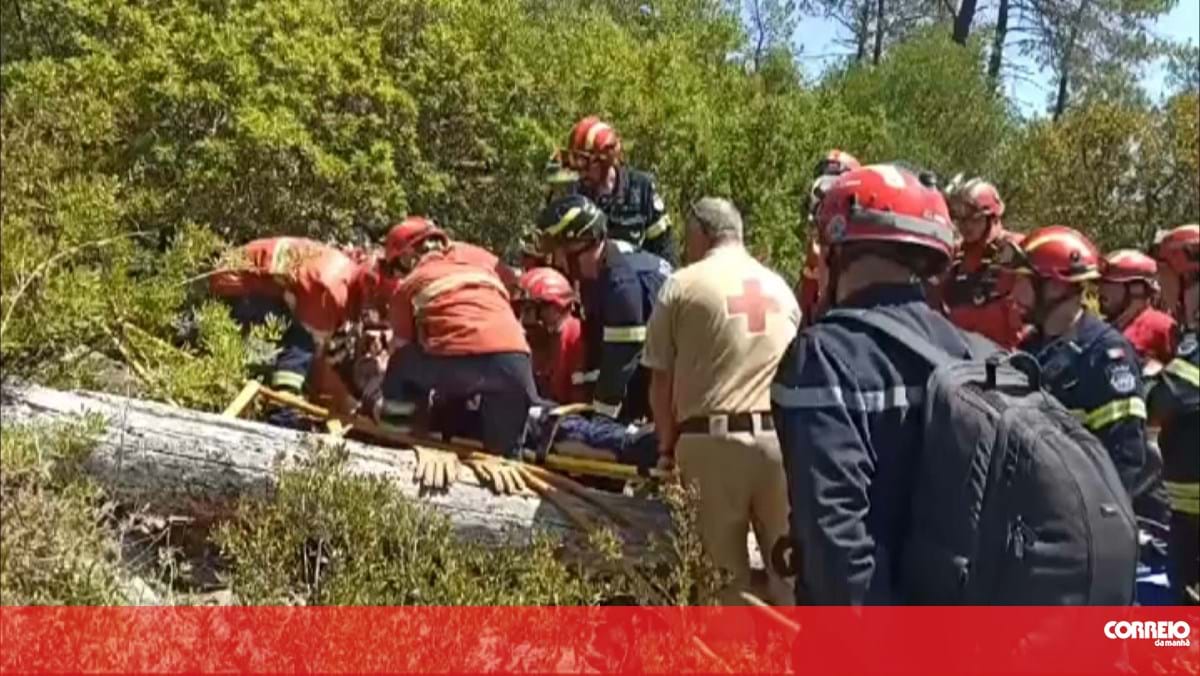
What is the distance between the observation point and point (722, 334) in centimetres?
516

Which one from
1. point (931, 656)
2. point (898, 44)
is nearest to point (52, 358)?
point (931, 656)

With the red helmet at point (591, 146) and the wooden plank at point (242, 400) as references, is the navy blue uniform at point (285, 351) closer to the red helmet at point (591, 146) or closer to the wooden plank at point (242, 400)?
the wooden plank at point (242, 400)

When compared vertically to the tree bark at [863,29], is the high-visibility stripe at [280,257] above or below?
below

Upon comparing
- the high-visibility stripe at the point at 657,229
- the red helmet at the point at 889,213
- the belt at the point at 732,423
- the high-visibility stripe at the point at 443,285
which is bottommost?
the belt at the point at 732,423

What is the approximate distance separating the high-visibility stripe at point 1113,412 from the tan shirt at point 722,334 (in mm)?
1173

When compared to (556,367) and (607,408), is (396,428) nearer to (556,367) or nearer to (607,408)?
(607,408)

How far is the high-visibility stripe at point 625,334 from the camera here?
22.4 ft

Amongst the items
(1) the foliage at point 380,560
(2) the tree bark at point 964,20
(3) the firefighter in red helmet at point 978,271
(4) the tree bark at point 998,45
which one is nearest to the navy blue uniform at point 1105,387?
(3) the firefighter in red helmet at point 978,271

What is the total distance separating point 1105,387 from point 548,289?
2.68m

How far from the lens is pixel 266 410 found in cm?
630

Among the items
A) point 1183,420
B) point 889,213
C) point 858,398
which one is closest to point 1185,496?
point 1183,420

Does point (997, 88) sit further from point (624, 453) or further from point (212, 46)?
point (624, 453)

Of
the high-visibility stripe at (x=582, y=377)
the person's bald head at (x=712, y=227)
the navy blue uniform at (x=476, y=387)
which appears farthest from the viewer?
the high-visibility stripe at (x=582, y=377)

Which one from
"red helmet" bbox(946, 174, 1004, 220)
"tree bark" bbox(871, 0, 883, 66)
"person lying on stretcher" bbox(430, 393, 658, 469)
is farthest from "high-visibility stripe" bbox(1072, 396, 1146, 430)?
"tree bark" bbox(871, 0, 883, 66)
